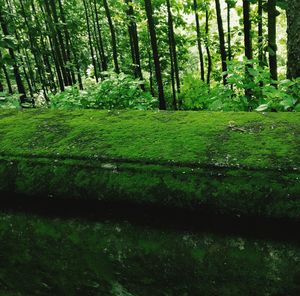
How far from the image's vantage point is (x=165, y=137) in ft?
4.40

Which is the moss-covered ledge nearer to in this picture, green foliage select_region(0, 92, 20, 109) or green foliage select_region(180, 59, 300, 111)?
green foliage select_region(180, 59, 300, 111)

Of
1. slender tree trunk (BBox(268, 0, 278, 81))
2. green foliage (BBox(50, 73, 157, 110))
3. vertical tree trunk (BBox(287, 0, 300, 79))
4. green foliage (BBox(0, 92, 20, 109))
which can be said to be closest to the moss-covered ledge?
green foliage (BBox(0, 92, 20, 109))

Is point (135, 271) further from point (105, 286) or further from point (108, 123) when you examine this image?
point (108, 123)

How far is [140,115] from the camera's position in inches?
66.2

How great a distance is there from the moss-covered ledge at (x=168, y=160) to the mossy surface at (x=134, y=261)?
0.11 meters

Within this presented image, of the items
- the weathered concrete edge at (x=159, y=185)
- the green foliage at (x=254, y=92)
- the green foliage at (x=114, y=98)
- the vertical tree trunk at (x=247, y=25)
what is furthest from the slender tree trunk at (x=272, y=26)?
the weathered concrete edge at (x=159, y=185)

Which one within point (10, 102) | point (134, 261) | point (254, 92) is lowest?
point (134, 261)

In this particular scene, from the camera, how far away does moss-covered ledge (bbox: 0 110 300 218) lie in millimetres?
1002

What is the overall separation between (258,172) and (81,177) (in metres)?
0.64

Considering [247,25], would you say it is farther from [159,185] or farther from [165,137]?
[159,185]

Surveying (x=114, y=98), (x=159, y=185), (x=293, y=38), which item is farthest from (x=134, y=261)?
(x=114, y=98)

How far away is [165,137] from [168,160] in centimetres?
22

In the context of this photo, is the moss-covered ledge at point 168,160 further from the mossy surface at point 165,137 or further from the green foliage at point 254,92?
the green foliage at point 254,92

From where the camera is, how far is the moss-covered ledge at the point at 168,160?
1002 millimetres
